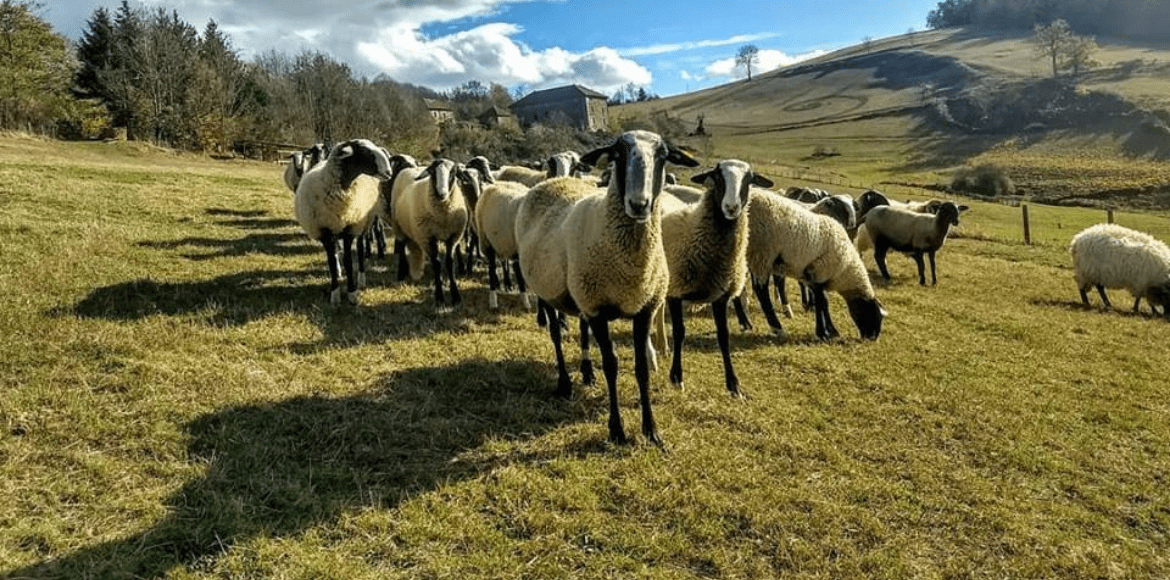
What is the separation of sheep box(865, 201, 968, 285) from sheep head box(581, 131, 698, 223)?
49.2 feet

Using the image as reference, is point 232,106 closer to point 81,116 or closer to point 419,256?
point 81,116

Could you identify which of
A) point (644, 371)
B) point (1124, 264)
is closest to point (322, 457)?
point (644, 371)

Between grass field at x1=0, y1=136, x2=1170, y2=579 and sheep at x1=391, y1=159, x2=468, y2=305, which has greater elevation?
sheep at x1=391, y1=159, x2=468, y2=305

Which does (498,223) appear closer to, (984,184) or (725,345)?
(725,345)

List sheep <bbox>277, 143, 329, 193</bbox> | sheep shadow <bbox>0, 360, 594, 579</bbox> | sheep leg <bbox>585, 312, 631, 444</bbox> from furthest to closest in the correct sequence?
sheep <bbox>277, 143, 329, 193</bbox> → sheep leg <bbox>585, 312, 631, 444</bbox> → sheep shadow <bbox>0, 360, 594, 579</bbox>

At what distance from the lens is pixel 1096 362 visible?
1062 cm

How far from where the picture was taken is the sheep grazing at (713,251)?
7.56 meters

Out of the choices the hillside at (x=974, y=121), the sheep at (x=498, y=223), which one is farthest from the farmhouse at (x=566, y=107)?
the sheep at (x=498, y=223)

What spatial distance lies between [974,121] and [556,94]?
76.8 m

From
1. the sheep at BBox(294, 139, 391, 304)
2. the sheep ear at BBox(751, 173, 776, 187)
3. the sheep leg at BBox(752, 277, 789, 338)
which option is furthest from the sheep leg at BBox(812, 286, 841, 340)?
the sheep at BBox(294, 139, 391, 304)

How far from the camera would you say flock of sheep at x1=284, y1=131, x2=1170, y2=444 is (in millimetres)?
6336

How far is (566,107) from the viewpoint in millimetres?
125250

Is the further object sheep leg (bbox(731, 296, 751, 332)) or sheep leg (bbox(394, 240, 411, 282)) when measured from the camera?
sheep leg (bbox(394, 240, 411, 282))

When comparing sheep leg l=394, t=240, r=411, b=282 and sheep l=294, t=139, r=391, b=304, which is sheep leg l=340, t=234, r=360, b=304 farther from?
sheep leg l=394, t=240, r=411, b=282
